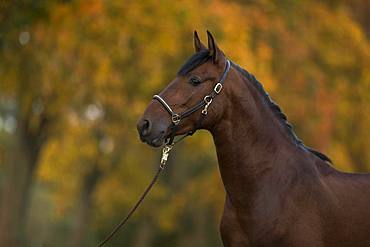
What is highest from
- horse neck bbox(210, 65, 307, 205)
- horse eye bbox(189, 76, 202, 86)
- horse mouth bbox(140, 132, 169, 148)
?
horse eye bbox(189, 76, 202, 86)

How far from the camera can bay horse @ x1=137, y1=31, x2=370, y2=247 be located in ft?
20.4

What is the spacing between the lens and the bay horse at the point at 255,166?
6215 mm

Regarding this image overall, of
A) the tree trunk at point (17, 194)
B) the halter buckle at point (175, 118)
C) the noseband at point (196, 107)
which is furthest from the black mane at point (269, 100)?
the tree trunk at point (17, 194)

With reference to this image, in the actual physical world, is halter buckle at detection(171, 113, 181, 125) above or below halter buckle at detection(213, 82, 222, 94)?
below

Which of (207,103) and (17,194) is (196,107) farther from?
(17,194)

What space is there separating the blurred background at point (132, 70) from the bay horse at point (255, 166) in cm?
796

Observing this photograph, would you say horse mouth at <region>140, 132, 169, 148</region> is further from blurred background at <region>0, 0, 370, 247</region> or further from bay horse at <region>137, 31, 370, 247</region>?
blurred background at <region>0, 0, 370, 247</region>

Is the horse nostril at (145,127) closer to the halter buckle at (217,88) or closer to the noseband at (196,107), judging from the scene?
the noseband at (196,107)

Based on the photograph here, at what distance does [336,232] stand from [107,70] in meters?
11.7

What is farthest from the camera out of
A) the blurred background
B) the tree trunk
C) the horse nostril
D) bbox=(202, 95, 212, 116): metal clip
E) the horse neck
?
the tree trunk

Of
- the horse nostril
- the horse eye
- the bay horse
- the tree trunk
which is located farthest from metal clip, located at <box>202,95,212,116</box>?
the tree trunk

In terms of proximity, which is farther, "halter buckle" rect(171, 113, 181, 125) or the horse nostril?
"halter buckle" rect(171, 113, 181, 125)

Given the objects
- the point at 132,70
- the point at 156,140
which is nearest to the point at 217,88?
the point at 156,140

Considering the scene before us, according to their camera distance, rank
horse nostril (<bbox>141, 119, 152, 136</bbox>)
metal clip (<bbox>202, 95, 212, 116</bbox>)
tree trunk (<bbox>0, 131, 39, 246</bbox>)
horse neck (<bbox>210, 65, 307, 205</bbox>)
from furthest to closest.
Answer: tree trunk (<bbox>0, 131, 39, 246</bbox>)
horse neck (<bbox>210, 65, 307, 205</bbox>)
metal clip (<bbox>202, 95, 212, 116</bbox>)
horse nostril (<bbox>141, 119, 152, 136</bbox>)
